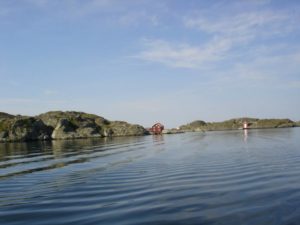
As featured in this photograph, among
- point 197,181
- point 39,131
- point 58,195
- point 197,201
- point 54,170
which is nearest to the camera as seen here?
point 197,201

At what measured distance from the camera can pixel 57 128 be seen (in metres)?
167

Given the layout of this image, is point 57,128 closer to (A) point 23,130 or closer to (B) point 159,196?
(A) point 23,130

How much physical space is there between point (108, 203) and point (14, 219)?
4.29 meters

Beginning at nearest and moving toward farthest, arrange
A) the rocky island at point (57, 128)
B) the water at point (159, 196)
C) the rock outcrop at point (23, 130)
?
the water at point (159, 196) → the rock outcrop at point (23, 130) → the rocky island at point (57, 128)

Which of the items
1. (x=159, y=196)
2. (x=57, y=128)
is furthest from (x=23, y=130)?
(x=159, y=196)

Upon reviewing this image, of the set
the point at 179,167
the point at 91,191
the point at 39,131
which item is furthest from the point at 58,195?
the point at 39,131

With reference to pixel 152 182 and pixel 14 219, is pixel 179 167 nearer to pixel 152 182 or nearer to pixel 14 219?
pixel 152 182

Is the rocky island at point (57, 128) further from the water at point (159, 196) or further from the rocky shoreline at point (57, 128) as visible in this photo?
the water at point (159, 196)

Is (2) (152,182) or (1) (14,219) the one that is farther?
(2) (152,182)

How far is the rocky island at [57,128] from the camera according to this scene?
500 ft

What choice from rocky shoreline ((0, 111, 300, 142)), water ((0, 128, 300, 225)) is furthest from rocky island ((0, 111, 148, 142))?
water ((0, 128, 300, 225))

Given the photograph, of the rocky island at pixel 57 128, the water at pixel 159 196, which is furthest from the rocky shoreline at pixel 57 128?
the water at pixel 159 196

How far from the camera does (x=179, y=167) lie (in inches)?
1287

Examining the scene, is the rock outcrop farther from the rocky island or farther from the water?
the water
